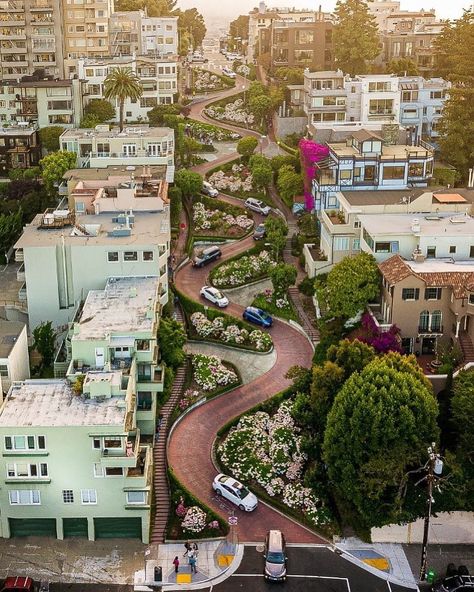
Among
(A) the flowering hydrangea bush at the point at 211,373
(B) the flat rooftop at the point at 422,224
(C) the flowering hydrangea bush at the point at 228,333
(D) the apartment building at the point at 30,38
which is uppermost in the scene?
(D) the apartment building at the point at 30,38

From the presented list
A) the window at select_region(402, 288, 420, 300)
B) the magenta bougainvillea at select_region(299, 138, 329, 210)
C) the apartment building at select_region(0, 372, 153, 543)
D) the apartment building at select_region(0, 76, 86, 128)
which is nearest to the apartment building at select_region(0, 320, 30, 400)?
the apartment building at select_region(0, 372, 153, 543)

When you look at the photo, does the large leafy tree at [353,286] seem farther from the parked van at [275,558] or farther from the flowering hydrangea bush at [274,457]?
the parked van at [275,558]

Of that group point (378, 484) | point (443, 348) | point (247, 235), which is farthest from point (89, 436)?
point (247, 235)

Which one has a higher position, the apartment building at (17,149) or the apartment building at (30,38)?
the apartment building at (30,38)

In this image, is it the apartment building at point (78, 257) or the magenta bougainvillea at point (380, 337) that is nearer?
the magenta bougainvillea at point (380, 337)

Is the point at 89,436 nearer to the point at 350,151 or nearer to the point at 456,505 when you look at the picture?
the point at 456,505

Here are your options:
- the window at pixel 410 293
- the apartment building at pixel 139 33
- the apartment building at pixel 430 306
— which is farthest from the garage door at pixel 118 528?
the apartment building at pixel 139 33

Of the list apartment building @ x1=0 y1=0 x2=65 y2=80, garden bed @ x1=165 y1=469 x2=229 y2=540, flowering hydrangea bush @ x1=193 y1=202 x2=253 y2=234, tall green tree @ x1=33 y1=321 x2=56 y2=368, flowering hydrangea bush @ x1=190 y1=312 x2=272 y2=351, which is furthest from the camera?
apartment building @ x1=0 y1=0 x2=65 y2=80

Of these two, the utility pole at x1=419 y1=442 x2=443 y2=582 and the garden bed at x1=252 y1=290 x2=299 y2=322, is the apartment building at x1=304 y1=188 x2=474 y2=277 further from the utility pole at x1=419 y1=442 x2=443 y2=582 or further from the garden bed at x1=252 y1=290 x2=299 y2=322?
the utility pole at x1=419 y1=442 x2=443 y2=582
